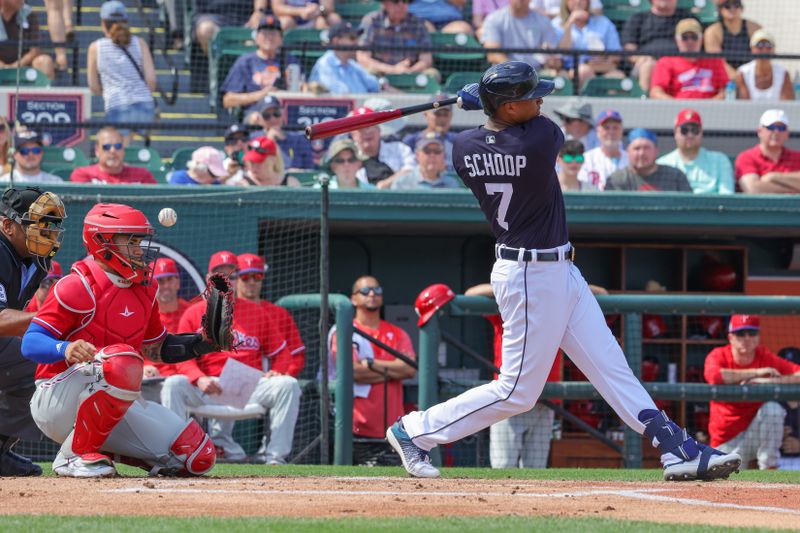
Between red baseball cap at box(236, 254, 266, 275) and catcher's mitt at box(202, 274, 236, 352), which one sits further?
red baseball cap at box(236, 254, 266, 275)

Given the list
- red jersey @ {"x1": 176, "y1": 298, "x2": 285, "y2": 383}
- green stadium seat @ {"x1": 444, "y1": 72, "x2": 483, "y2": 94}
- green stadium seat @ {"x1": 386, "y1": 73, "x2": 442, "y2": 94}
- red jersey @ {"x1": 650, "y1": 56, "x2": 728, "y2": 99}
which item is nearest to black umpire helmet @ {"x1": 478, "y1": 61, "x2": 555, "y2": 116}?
red jersey @ {"x1": 176, "y1": 298, "x2": 285, "y2": 383}

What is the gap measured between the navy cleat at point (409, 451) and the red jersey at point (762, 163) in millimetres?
5529

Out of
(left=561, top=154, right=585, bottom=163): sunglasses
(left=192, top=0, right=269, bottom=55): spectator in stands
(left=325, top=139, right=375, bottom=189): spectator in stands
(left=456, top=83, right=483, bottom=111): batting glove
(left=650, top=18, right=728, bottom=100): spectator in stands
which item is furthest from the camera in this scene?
(left=192, top=0, right=269, bottom=55): spectator in stands

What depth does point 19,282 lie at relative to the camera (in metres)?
6.20

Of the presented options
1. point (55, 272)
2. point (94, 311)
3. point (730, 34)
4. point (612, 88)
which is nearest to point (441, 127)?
point (612, 88)

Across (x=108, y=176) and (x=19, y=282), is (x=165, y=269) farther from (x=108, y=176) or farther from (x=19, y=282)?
(x=19, y=282)

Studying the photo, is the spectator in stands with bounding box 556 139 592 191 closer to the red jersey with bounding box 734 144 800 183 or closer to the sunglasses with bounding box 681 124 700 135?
the sunglasses with bounding box 681 124 700 135

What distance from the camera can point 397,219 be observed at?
9719 mm

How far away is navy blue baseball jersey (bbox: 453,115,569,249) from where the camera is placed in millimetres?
5516

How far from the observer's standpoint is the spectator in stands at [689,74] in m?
12.2

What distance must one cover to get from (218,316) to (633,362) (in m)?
3.76

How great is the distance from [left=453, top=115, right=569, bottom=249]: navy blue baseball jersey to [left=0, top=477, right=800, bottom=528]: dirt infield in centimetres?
108

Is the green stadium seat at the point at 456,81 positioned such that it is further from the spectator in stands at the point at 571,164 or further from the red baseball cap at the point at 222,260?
the red baseball cap at the point at 222,260

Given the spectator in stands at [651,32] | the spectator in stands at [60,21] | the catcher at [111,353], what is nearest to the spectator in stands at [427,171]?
the spectator in stands at [651,32]
